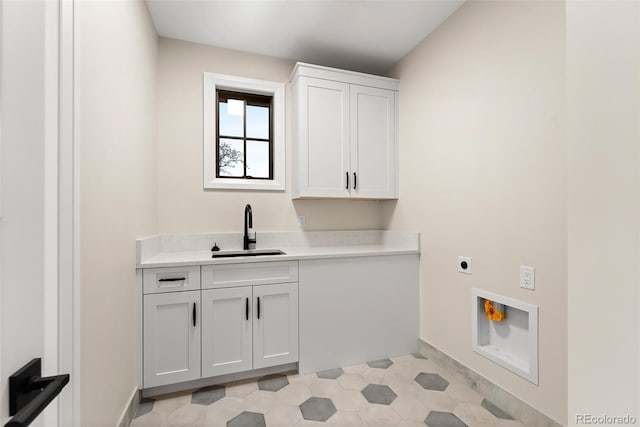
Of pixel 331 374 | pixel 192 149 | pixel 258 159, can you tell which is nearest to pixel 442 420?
pixel 331 374

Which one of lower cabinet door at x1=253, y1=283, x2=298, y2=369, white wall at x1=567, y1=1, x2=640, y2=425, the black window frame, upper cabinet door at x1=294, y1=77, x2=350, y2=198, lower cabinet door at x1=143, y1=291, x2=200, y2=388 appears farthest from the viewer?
the black window frame

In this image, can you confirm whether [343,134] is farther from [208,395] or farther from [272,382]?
[208,395]

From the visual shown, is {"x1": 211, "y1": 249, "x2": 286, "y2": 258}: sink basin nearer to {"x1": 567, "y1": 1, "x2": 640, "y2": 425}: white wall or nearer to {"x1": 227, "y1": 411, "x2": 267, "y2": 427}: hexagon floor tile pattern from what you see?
{"x1": 227, "y1": 411, "x2": 267, "y2": 427}: hexagon floor tile pattern

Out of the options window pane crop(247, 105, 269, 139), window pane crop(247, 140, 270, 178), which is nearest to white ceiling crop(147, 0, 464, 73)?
window pane crop(247, 105, 269, 139)

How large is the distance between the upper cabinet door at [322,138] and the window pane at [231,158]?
521mm

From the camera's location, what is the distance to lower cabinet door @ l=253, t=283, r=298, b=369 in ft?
6.71

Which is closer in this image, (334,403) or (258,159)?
(334,403)

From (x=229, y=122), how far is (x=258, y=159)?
42 centimetres

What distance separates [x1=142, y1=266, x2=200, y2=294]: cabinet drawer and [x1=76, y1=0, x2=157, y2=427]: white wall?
3.8 inches

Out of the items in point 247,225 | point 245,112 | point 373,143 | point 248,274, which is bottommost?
point 248,274

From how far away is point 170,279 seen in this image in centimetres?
187

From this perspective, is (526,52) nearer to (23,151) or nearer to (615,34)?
(615,34)

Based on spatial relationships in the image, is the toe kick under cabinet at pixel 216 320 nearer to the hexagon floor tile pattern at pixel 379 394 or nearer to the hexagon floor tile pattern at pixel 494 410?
the hexagon floor tile pattern at pixel 379 394

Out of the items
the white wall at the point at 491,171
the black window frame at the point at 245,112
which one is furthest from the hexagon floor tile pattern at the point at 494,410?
the black window frame at the point at 245,112
